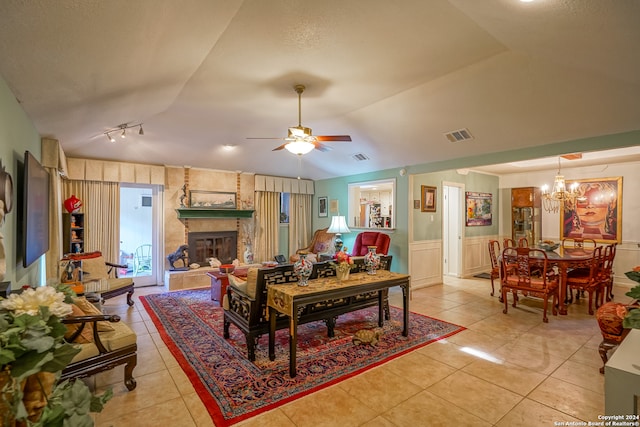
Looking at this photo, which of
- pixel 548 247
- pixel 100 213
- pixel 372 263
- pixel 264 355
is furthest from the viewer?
pixel 100 213

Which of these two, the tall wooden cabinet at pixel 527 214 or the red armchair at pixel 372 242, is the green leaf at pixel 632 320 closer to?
the red armchair at pixel 372 242

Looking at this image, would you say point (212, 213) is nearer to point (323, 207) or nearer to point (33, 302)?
point (323, 207)

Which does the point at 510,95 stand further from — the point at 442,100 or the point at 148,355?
the point at 148,355

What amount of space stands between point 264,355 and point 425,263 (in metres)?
4.15

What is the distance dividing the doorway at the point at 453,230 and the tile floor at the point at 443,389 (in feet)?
11.4

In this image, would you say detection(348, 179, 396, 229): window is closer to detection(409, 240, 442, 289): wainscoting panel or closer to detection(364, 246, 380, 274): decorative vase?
detection(409, 240, 442, 289): wainscoting panel

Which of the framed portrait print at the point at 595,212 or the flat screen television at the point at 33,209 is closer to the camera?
the flat screen television at the point at 33,209

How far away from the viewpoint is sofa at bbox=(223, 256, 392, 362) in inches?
115

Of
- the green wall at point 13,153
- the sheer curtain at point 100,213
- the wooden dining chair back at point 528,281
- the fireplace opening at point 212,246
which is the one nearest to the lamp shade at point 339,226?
the fireplace opening at point 212,246

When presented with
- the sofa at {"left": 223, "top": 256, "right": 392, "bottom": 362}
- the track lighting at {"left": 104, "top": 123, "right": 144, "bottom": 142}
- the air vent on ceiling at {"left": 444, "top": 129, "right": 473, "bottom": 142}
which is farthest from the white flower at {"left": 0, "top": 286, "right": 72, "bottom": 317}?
the air vent on ceiling at {"left": 444, "top": 129, "right": 473, "bottom": 142}

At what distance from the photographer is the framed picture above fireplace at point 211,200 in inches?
257

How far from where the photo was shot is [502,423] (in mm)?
2121

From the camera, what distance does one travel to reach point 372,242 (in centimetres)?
612

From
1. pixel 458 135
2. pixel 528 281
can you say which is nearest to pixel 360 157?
pixel 458 135
